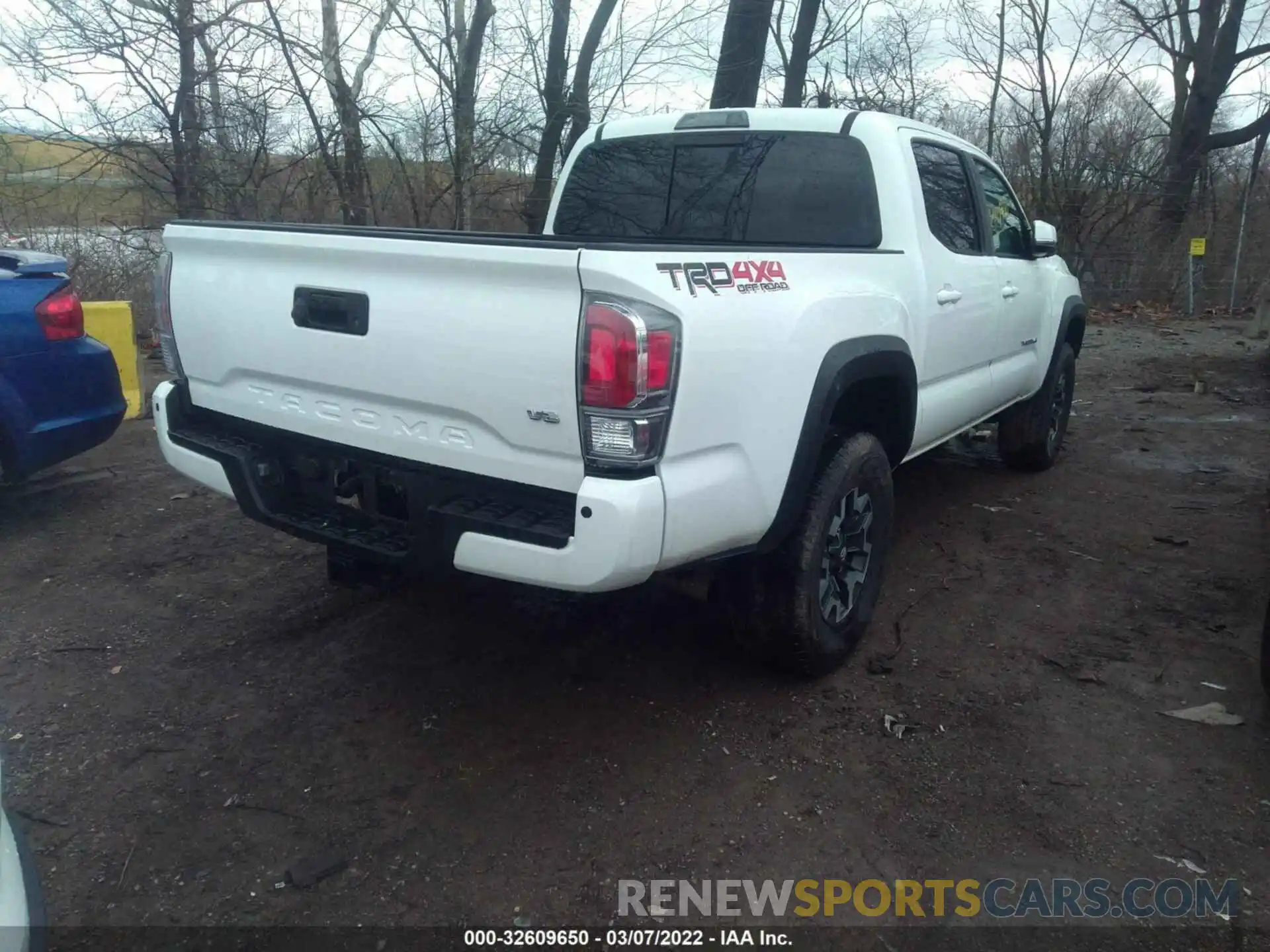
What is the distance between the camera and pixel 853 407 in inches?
146

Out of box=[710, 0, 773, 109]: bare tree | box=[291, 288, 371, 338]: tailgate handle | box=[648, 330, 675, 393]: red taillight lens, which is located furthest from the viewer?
box=[710, 0, 773, 109]: bare tree

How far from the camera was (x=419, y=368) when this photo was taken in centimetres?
284

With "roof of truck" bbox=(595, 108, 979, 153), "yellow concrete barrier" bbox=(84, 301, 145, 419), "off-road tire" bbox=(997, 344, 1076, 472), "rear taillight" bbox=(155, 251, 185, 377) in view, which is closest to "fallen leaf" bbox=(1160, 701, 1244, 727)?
"roof of truck" bbox=(595, 108, 979, 153)

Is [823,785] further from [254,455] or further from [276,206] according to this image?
[276,206]

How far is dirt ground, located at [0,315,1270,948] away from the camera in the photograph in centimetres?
270

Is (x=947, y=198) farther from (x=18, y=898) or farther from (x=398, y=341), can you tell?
(x=18, y=898)

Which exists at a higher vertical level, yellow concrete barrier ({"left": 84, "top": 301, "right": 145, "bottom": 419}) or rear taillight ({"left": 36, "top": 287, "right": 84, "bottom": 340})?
rear taillight ({"left": 36, "top": 287, "right": 84, "bottom": 340})

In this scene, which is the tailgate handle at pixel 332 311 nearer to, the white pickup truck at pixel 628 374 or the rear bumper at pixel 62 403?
the white pickup truck at pixel 628 374

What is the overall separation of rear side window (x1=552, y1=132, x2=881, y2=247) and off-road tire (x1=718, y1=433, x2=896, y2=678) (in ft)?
3.34

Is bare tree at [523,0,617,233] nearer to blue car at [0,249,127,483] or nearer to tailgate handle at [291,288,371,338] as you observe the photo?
blue car at [0,249,127,483]

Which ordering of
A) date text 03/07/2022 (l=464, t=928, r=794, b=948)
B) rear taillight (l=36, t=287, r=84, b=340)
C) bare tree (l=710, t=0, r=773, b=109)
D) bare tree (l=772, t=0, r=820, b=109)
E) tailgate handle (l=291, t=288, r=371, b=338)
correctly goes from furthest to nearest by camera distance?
bare tree (l=772, t=0, r=820, b=109), bare tree (l=710, t=0, r=773, b=109), rear taillight (l=36, t=287, r=84, b=340), tailgate handle (l=291, t=288, r=371, b=338), date text 03/07/2022 (l=464, t=928, r=794, b=948)

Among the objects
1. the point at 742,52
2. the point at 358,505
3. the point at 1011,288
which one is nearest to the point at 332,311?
the point at 358,505

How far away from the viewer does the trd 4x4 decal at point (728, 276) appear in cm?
267

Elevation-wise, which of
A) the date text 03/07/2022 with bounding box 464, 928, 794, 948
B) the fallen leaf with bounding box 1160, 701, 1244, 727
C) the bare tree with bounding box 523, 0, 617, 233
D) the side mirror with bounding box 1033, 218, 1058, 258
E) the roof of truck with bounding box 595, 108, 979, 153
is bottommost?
the date text 03/07/2022 with bounding box 464, 928, 794, 948
